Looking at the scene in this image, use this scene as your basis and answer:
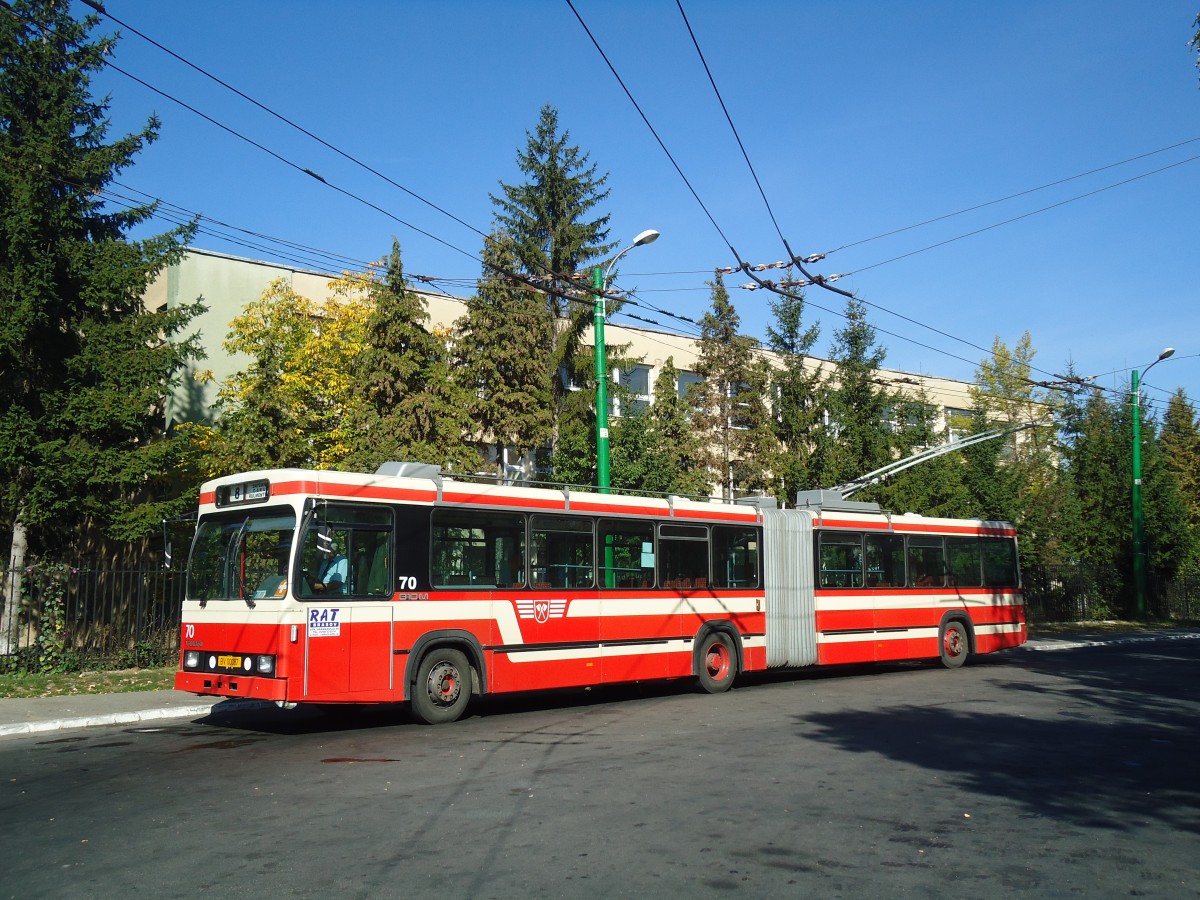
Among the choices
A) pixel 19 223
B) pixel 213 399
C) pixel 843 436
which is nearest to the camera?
pixel 19 223

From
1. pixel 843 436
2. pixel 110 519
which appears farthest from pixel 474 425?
pixel 843 436

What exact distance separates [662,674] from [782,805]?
800 centimetres

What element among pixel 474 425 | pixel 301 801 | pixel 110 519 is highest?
pixel 474 425

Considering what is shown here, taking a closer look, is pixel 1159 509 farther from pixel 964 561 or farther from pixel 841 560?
pixel 841 560

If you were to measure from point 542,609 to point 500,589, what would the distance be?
811mm

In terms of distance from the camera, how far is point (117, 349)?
19.3 m

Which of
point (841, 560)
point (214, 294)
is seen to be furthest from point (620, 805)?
point (214, 294)

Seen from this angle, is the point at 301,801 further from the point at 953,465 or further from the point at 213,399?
the point at 953,465

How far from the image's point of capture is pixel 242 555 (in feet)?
39.0

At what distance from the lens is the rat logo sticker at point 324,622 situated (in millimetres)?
11265

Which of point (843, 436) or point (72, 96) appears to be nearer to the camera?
point (72, 96)

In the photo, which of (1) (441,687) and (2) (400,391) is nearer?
(1) (441,687)

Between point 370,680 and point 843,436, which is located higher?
point 843,436

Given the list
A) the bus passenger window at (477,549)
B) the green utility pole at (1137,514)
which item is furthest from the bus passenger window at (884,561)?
the green utility pole at (1137,514)
